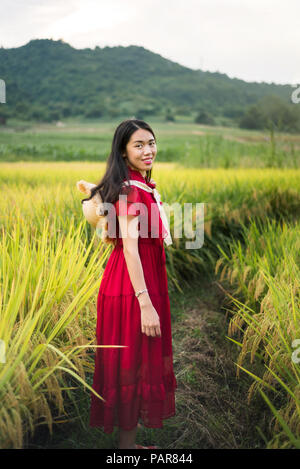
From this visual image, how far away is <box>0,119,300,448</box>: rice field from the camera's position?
A: 4.18 ft

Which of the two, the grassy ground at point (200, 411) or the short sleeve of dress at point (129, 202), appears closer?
the short sleeve of dress at point (129, 202)

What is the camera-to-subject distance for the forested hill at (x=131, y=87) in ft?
115

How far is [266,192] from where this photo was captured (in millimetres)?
4180

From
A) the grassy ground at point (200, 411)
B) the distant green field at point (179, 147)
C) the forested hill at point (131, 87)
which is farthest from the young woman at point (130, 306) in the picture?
the forested hill at point (131, 87)

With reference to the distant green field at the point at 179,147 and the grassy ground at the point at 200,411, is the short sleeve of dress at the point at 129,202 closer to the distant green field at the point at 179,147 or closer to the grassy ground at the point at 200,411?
the grassy ground at the point at 200,411

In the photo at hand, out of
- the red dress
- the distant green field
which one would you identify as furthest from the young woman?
the distant green field

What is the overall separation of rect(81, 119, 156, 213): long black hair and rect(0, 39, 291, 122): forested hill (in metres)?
26.4

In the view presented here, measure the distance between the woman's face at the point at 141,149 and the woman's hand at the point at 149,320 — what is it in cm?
51

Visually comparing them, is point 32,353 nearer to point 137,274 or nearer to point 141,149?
point 137,274

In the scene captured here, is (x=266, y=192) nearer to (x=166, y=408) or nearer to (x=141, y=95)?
(x=166, y=408)

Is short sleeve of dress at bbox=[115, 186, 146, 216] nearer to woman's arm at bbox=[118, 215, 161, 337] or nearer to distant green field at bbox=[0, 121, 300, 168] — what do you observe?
woman's arm at bbox=[118, 215, 161, 337]

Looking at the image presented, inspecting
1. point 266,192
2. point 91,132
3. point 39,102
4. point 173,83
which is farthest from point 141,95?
point 266,192

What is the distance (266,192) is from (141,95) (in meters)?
50.1

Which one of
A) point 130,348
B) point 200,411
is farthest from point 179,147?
point 130,348
